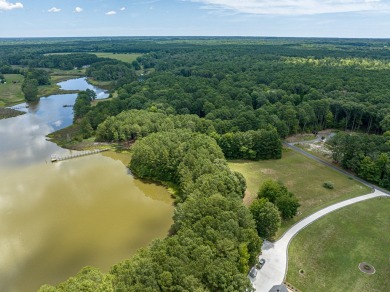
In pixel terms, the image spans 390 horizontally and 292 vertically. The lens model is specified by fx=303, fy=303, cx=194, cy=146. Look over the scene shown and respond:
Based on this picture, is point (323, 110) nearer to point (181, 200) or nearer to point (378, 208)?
point (378, 208)

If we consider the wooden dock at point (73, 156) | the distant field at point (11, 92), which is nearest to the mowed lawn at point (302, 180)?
the wooden dock at point (73, 156)

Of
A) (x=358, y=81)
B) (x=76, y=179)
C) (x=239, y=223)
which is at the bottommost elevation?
(x=76, y=179)

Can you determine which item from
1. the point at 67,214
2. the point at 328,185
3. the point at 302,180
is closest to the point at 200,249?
the point at 67,214

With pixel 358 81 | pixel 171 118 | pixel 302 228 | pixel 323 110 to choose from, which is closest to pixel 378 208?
pixel 302 228

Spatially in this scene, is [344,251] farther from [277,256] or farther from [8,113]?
[8,113]

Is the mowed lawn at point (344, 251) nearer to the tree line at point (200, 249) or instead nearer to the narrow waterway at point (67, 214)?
the tree line at point (200, 249)

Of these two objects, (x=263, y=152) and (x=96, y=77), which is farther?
(x=96, y=77)

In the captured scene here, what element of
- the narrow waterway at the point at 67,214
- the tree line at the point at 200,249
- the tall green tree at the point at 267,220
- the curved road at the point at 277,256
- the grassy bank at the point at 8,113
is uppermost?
the tree line at the point at 200,249
